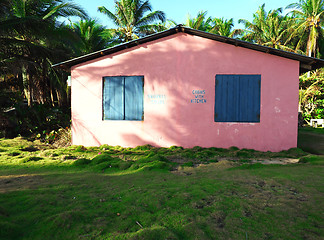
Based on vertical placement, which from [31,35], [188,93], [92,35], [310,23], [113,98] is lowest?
[113,98]

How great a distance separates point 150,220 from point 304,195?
6.92ft

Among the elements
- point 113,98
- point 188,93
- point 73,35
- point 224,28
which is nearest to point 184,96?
point 188,93

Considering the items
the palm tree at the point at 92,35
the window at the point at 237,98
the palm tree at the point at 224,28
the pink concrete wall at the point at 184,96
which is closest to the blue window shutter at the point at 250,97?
the window at the point at 237,98

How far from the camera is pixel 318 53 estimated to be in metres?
21.9

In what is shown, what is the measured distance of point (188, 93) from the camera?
250 inches

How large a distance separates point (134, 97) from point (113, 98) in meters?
0.74

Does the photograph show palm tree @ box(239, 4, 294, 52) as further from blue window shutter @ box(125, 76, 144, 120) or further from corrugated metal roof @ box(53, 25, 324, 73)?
blue window shutter @ box(125, 76, 144, 120)

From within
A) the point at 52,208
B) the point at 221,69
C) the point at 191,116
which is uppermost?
the point at 221,69

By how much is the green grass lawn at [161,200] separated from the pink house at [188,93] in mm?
1783

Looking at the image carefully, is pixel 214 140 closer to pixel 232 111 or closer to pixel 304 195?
pixel 232 111

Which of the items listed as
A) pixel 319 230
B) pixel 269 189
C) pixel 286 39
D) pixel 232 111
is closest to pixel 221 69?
pixel 232 111

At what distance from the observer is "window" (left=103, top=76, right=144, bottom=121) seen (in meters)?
6.61

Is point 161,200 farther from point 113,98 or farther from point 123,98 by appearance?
point 113,98

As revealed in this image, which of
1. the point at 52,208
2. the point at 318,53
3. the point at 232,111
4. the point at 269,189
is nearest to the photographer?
the point at 52,208
